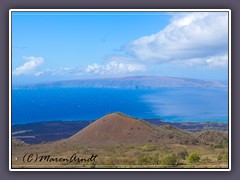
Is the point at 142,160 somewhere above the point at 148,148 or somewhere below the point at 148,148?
below

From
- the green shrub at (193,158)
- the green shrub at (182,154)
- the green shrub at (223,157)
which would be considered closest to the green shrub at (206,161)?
the green shrub at (193,158)

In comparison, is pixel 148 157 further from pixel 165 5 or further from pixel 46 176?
pixel 165 5

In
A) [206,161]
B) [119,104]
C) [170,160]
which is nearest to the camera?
[170,160]

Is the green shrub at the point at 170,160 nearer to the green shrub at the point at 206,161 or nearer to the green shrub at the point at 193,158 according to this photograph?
the green shrub at the point at 193,158

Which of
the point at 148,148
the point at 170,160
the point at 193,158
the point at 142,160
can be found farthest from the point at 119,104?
the point at 193,158

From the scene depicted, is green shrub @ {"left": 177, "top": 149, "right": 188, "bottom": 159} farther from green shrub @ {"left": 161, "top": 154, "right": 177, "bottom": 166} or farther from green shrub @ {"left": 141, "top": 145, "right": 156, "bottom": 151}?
green shrub @ {"left": 141, "top": 145, "right": 156, "bottom": 151}

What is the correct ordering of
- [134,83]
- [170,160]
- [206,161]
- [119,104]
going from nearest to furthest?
[170,160] → [206,161] → [119,104] → [134,83]

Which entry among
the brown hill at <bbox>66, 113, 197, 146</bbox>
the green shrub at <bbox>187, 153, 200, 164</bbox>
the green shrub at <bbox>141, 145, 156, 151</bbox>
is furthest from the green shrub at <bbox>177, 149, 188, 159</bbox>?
the green shrub at <bbox>141, 145, 156, 151</bbox>

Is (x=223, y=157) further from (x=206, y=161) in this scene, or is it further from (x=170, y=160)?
(x=170, y=160)
